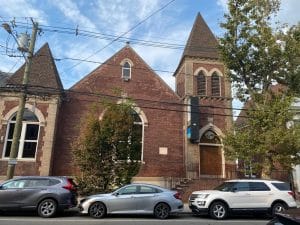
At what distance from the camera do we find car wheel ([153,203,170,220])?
13.0 metres

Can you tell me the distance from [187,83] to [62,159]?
34.0 feet

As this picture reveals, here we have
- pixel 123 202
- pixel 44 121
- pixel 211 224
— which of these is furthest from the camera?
pixel 44 121

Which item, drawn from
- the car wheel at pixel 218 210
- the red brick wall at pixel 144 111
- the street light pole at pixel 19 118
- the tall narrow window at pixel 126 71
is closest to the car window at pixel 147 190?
the car wheel at pixel 218 210

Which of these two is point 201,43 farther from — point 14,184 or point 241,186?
point 14,184

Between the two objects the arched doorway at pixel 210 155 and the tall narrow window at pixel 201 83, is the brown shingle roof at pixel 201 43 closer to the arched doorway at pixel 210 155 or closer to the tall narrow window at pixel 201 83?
the tall narrow window at pixel 201 83

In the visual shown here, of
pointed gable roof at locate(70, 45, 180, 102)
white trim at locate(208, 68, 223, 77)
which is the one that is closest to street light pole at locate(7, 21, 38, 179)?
pointed gable roof at locate(70, 45, 180, 102)

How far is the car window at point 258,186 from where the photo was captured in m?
14.2

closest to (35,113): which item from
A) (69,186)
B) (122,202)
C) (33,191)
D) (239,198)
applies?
(69,186)

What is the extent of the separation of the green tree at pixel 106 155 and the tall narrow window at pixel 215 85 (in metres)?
10.8

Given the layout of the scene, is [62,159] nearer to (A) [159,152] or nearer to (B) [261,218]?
(A) [159,152]

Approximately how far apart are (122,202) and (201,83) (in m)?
14.4

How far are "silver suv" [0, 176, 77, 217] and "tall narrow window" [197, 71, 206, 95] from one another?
565 inches

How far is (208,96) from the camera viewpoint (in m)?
24.4

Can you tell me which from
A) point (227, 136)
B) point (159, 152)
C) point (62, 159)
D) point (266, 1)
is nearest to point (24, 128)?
point (62, 159)
